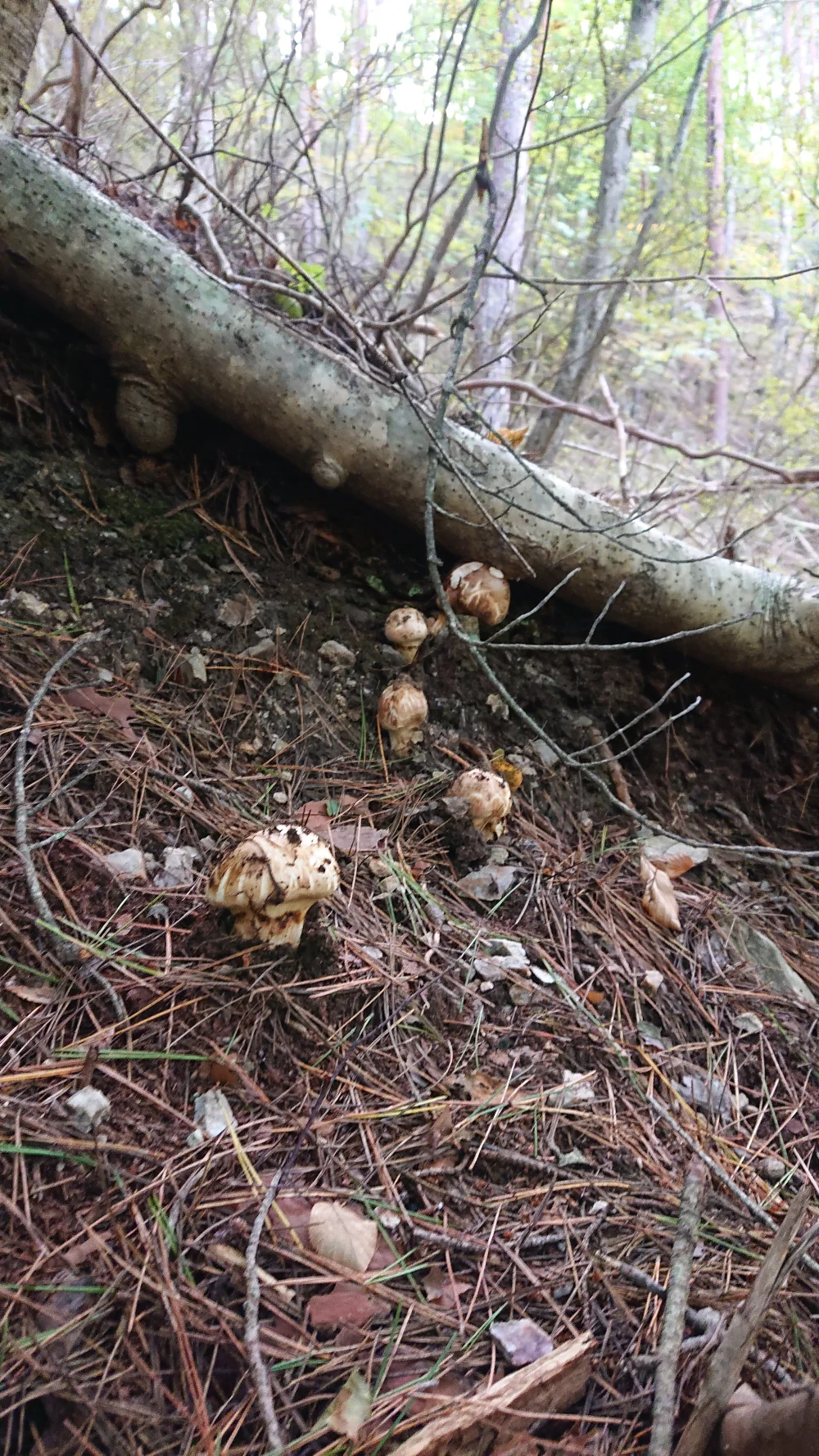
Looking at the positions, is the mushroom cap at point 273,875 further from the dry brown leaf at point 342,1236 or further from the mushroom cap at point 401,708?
the mushroom cap at point 401,708

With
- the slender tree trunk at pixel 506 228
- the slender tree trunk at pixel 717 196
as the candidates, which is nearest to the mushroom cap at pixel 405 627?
the slender tree trunk at pixel 506 228

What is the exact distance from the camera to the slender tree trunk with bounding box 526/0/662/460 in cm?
500

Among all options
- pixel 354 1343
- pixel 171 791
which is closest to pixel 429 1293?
pixel 354 1343

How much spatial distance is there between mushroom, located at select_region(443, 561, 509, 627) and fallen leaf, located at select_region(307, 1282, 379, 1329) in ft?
6.55

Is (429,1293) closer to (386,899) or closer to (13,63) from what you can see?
(386,899)

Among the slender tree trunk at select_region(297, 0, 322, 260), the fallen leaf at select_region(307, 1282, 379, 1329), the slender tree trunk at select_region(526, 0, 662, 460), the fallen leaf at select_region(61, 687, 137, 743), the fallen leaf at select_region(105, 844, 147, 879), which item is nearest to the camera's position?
the fallen leaf at select_region(307, 1282, 379, 1329)

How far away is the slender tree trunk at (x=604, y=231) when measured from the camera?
5000 millimetres

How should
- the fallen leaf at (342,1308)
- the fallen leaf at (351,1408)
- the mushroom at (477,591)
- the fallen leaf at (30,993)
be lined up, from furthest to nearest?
the mushroom at (477,591) → the fallen leaf at (30,993) → the fallen leaf at (342,1308) → the fallen leaf at (351,1408)

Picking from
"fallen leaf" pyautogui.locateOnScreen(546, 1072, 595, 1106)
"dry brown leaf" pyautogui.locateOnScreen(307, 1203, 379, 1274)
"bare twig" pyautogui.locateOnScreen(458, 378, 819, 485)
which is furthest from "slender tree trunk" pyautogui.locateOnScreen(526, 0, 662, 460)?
"dry brown leaf" pyautogui.locateOnScreen(307, 1203, 379, 1274)

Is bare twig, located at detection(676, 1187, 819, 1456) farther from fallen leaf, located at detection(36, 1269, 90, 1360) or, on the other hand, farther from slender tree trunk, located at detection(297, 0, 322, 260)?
slender tree trunk, located at detection(297, 0, 322, 260)

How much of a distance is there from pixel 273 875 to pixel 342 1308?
742 millimetres

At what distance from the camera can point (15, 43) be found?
193cm

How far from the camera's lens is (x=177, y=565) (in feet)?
8.04

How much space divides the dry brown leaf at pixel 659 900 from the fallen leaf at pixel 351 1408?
1484mm
